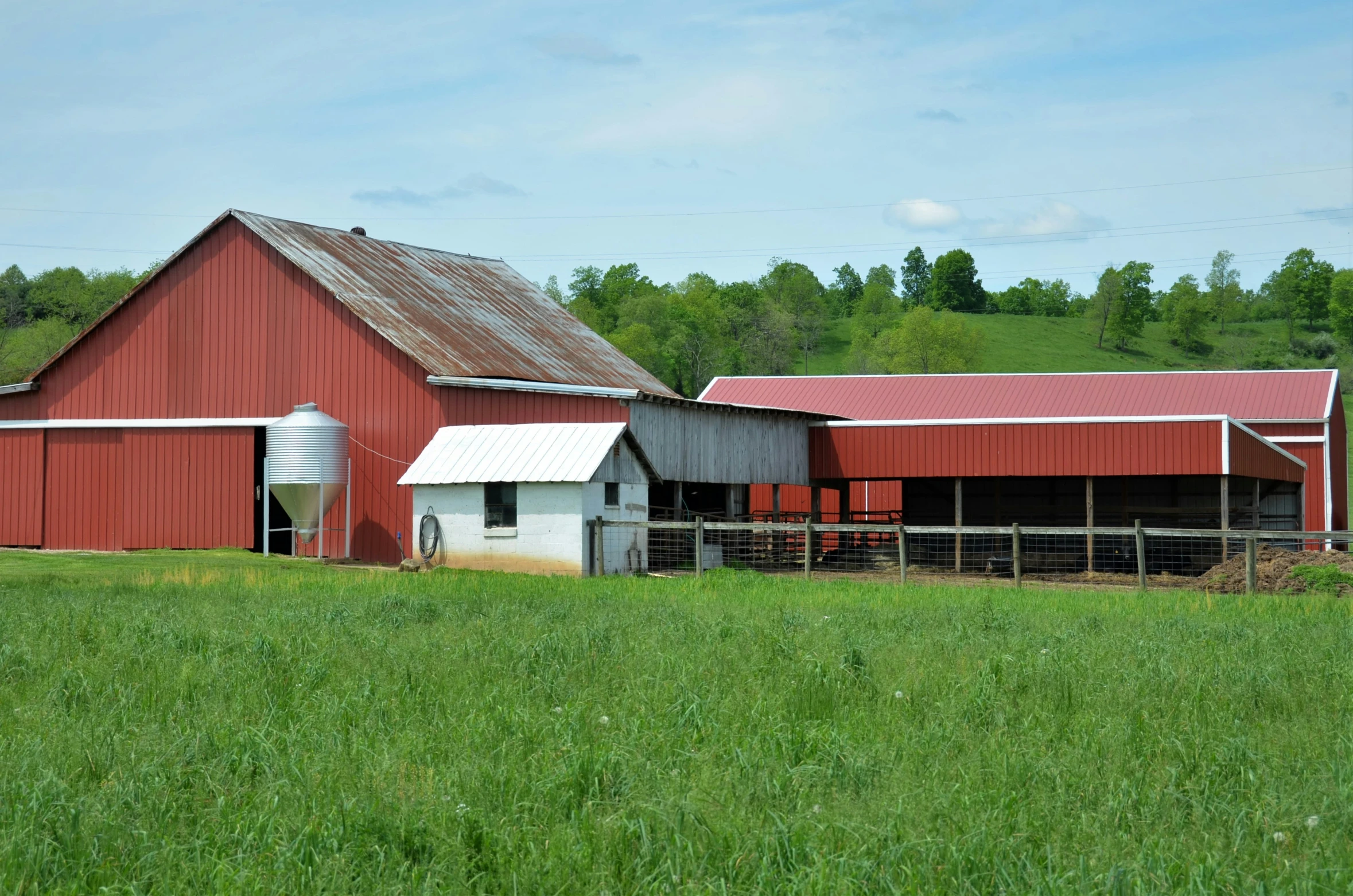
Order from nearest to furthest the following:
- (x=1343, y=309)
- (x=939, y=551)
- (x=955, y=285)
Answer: (x=939, y=551) < (x=1343, y=309) < (x=955, y=285)

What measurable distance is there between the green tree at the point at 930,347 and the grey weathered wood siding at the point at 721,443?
64344 mm

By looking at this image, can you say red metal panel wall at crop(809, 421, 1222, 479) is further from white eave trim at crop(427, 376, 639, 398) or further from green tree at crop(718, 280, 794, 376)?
green tree at crop(718, 280, 794, 376)

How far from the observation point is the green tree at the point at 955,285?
6206 inches

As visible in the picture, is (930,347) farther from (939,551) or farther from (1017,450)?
(1017,450)

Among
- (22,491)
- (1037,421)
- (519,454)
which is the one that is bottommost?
(22,491)

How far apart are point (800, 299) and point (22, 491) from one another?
385 ft

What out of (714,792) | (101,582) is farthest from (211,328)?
(714,792)

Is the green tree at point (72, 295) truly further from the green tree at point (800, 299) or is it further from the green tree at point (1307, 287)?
the green tree at point (1307, 287)

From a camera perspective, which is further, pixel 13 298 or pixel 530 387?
pixel 13 298

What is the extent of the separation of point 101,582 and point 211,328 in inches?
474

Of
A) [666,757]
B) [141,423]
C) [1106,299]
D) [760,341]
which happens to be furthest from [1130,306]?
[666,757]

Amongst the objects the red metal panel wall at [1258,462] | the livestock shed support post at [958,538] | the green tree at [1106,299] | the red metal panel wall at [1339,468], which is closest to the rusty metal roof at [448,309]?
the livestock shed support post at [958,538]

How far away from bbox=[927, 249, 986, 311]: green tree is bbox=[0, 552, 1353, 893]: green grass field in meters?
147

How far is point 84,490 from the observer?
2995 cm
